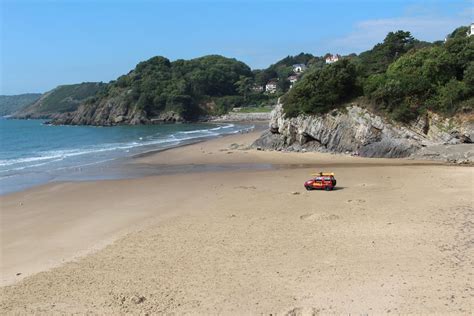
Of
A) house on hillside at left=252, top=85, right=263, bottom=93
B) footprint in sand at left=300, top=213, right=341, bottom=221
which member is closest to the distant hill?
house on hillside at left=252, top=85, right=263, bottom=93

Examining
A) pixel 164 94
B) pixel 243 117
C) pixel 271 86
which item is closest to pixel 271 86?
pixel 271 86

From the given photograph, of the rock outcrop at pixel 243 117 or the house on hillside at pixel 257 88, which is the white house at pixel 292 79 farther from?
the rock outcrop at pixel 243 117

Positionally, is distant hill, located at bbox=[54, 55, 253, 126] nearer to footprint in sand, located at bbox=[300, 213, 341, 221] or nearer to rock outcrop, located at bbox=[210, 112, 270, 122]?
rock outcrop, located at bbox=[210, 112, 270, 122]

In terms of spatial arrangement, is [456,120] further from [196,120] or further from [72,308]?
[196,120]

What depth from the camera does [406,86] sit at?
39.3 metres

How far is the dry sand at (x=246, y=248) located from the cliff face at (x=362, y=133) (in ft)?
32.7

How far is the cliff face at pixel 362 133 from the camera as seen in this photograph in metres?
35.8

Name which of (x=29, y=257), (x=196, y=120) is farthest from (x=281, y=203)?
(x=196, y=120)

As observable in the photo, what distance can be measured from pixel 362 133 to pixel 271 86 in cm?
12274

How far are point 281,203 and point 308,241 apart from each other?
606 cm

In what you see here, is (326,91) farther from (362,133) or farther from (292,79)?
(292,79)

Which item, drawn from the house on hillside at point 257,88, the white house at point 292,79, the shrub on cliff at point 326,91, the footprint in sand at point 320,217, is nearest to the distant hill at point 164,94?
the house on hillside at point 257,88

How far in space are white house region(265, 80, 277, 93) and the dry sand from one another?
130 metres

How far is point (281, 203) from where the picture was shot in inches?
824
